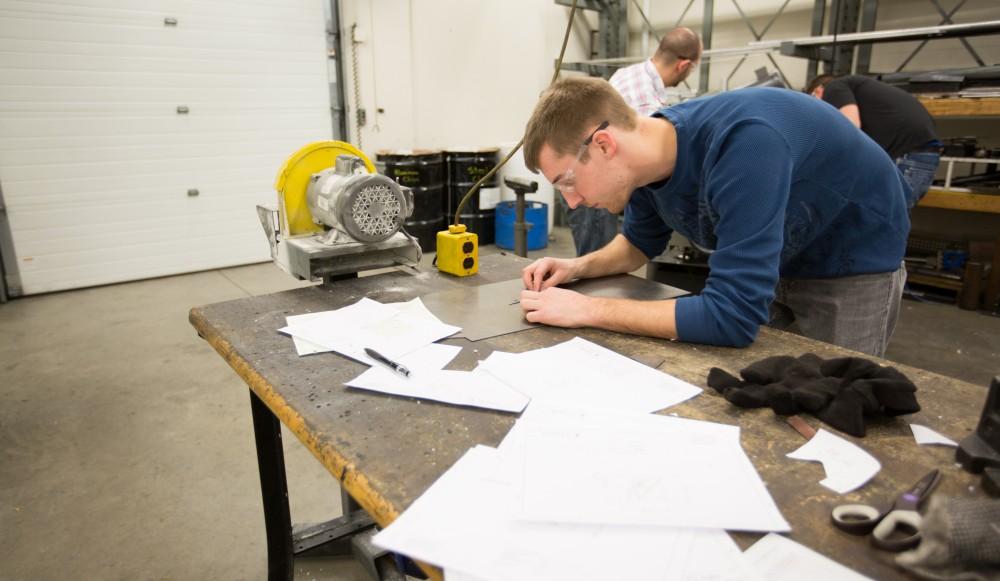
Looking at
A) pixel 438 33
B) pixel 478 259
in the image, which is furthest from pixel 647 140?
pixel 438 33

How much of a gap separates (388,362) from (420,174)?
12.5 feet

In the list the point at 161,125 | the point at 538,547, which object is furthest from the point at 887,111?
the point at 161,125

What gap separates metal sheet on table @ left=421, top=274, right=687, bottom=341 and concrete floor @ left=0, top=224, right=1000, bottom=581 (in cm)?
83

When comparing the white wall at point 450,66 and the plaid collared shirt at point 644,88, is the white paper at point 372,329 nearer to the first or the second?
the plaid collared shirt at point 644,88

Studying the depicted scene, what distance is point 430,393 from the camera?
38.9 inches

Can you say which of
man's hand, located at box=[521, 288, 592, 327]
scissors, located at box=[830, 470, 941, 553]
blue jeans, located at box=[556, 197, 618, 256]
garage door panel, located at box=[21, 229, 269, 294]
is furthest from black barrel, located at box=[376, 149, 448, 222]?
scissors, located at box=[830, 470, 941, 553]

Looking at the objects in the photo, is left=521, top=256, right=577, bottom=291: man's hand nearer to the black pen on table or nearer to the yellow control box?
the yellow control box

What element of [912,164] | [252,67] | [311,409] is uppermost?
[252,67]

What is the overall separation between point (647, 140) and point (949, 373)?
2.42 metres

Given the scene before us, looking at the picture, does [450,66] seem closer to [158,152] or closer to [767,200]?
[158,152]

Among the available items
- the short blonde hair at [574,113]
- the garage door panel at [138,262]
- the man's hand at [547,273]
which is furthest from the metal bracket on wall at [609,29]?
the short blonde hair at [574,113]

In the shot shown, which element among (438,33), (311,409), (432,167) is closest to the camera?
(311,409)

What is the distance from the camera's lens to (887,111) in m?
2.90

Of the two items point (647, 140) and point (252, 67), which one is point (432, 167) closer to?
point (252, 67)
